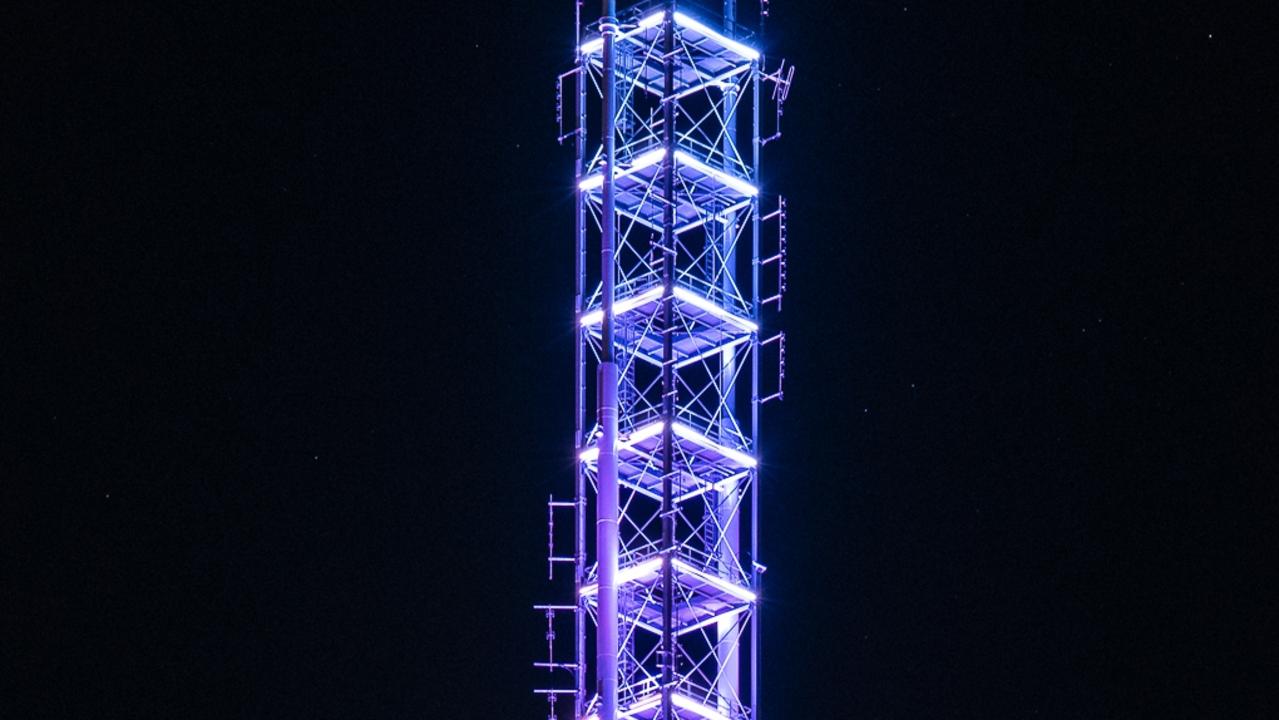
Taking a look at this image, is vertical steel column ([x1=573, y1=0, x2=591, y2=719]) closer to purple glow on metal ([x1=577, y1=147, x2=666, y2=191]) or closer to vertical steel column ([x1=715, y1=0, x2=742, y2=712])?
purple glow on metal ([x1=577, y1=147, x2=666, y2=191])

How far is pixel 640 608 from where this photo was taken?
A: 40469 millimetres

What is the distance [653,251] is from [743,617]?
7442 mm

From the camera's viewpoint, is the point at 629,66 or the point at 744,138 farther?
the point at 744,138

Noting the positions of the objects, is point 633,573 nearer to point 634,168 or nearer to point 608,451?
point 608,451

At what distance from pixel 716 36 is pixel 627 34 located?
1749 mm

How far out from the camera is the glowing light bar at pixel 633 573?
39.8 meters

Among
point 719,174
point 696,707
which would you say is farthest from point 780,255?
point 696,707

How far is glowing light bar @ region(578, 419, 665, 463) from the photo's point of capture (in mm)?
40500

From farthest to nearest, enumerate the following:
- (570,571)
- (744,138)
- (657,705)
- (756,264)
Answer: (744,138), (570,571), (756,264), (657,705)

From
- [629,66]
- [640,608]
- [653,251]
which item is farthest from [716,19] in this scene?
[640,608]

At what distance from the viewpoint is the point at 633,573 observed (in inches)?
1574

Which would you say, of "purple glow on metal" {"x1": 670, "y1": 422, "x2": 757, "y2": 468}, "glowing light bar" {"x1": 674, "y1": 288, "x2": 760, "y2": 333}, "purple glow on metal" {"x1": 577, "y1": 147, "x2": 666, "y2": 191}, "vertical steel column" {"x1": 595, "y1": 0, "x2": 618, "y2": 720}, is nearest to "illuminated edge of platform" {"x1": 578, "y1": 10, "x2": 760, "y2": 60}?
"vertical steel column" {"x1": 595, "y1": 0, "x2": 618, "y2": 720}

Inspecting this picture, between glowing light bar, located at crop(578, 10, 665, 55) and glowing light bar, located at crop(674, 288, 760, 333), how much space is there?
5240 mm

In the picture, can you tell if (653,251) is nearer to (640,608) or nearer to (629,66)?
(629,66)
